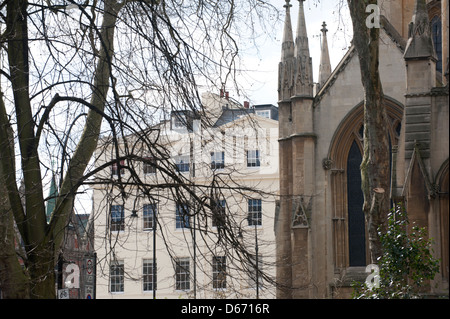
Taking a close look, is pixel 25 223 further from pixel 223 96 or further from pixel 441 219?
pixel 441 219

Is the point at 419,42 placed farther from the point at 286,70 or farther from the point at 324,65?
the point at 324,65

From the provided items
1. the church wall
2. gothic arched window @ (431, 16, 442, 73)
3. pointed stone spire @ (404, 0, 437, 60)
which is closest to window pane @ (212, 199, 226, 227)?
pointed stone spire @ (404, 0, 437, 60)

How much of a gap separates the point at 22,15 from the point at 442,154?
16200mm

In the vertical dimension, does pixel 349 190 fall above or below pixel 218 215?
above

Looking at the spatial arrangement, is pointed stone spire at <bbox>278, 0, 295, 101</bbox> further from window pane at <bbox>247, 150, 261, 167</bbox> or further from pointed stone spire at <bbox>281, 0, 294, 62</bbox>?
window pane at <bbox>247, 150, 261, 167</bbox>

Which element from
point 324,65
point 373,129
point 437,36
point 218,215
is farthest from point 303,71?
point 218,215

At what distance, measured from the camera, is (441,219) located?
73.9 ft

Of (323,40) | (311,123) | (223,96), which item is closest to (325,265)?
(311,123)

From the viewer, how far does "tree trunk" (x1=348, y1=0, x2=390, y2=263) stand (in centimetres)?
1537

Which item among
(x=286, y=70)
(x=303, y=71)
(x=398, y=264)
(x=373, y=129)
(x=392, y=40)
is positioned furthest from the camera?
(x=286, y=70)

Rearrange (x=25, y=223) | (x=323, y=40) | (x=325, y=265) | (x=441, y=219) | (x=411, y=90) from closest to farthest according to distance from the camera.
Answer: (x=25, y=223), (x=441, y=219), (x=411, y=90), (x=325, y=265), (x=323, y=40)

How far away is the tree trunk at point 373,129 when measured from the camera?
15367mm

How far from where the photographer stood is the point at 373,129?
1558 cm

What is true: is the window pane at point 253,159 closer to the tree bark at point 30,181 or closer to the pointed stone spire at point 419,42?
the pointed stone spire at point 419,42
